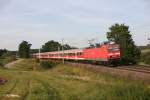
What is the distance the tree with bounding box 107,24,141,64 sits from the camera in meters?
63.7

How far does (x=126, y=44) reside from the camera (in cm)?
6819

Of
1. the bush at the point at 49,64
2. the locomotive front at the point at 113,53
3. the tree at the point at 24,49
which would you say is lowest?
the bush at the point at 49,64

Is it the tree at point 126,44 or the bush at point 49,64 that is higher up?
the tree at point 126,44

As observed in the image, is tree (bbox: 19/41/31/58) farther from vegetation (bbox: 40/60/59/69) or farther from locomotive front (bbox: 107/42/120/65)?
locomotive front (bbox: 107/42/120/65)

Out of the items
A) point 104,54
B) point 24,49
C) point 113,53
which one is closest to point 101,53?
point 104,54

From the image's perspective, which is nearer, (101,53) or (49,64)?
(101,53)

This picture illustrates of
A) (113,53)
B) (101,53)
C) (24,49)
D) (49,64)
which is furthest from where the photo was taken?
(24,49)

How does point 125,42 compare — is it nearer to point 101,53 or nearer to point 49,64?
point 101,53

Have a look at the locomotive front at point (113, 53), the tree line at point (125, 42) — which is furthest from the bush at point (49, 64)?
the locomotive front at point (113, 53)

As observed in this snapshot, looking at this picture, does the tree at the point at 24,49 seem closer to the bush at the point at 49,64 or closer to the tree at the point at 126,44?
the bush at the point at 49,64

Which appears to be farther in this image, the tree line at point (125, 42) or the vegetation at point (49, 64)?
the vegetation at point (49, 64)

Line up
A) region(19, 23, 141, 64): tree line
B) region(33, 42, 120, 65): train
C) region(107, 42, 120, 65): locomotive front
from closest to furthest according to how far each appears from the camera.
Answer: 1. region(107, 42, 120, 65): locomotive front
2. region(33, 42, 120, 65): train
3. region(19, 23, 141, 64): tree line

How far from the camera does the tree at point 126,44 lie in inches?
2509


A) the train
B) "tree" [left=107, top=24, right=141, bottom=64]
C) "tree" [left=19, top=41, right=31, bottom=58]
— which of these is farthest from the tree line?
"tree" [left=19, top=41, right=31, bottom=58]
